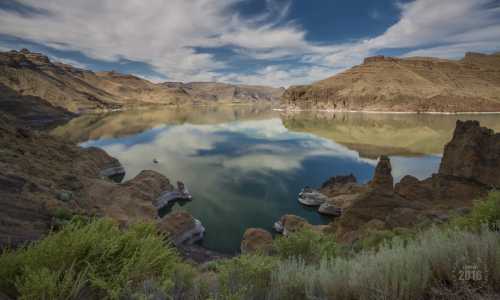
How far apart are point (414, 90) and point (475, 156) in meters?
164

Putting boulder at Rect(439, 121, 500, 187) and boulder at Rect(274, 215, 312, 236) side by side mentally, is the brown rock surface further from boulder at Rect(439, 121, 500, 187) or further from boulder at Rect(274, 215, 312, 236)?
boulder at Rect(439, 121, 500, 187)

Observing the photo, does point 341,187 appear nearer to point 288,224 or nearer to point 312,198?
point 312,198

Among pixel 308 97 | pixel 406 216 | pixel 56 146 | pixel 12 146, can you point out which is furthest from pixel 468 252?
pixel 308 97

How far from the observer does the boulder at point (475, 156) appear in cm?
1931

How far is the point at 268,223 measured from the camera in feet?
74.7

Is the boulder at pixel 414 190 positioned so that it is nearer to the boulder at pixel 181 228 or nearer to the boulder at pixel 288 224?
the boulder at pixel 288 224

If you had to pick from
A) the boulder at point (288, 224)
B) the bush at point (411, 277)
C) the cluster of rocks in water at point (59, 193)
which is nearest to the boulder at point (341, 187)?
the boulder at point (288, 224)

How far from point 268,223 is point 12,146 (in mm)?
22557

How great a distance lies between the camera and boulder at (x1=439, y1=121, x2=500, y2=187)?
19.3 metres

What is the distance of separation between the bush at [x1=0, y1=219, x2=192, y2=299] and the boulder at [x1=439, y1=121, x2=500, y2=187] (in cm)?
2359

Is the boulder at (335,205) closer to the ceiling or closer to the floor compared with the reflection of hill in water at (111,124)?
closer to the floor

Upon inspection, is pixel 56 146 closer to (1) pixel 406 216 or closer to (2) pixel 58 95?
(1) pixel 406 216

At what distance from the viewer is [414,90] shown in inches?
6220

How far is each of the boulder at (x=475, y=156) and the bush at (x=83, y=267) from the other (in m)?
23.6
